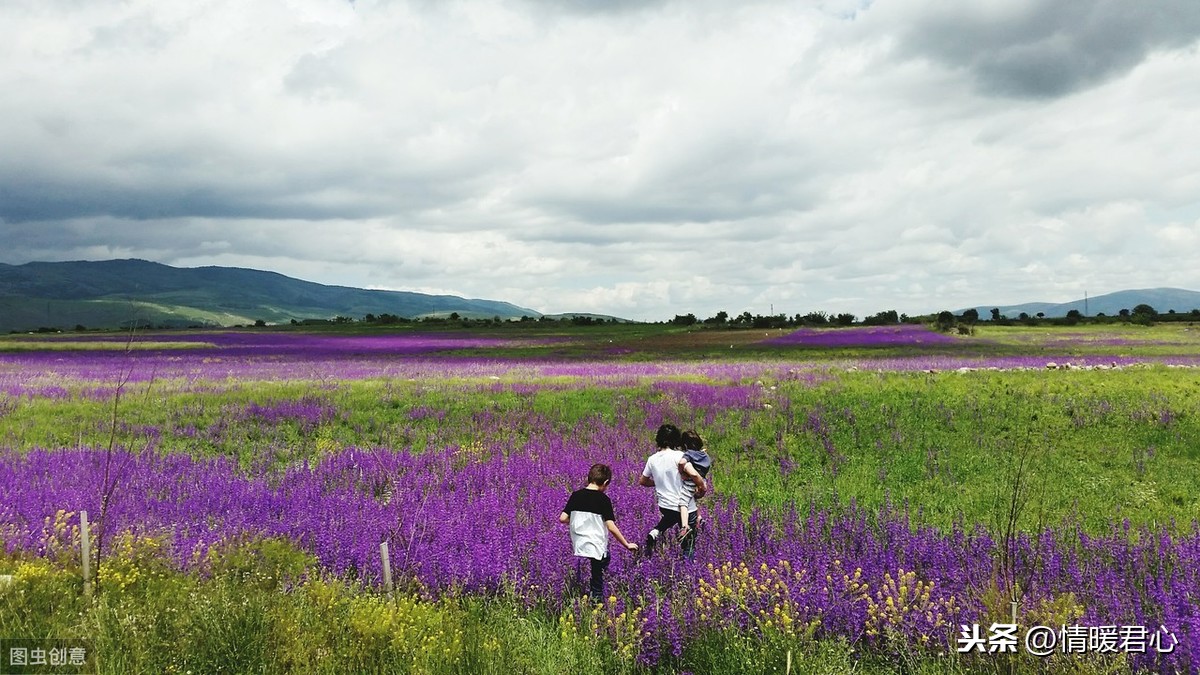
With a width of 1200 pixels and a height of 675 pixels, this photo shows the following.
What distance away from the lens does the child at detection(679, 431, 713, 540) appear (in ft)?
22.0

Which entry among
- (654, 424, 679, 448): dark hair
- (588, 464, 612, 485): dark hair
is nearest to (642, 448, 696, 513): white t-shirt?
(654, 424, 679, 448): dark hair

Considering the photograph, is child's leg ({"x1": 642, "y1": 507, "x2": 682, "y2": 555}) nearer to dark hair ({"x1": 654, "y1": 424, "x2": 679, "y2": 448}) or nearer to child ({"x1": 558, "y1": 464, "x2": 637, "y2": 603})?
dark hair ({"x1": 654, "y1": 424, "x2": 679, "y2": 448})

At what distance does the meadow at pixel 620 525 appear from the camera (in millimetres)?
4539

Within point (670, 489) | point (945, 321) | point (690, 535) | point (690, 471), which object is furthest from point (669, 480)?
point (945, 321)

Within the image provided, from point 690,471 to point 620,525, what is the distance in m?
1.46

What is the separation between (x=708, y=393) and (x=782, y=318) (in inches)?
3252

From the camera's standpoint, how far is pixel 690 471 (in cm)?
667

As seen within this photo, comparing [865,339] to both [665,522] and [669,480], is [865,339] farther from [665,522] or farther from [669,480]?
[669,480]

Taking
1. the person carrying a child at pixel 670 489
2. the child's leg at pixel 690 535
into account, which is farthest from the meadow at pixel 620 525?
the person carrying a child at pixel 670 489

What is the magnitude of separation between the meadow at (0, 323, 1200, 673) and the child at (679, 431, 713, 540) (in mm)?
337

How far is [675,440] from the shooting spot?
7.20 m

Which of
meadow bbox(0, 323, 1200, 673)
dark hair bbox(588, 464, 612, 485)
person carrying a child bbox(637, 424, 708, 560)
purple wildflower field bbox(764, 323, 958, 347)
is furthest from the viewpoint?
purple wildflower field bbox(764, 323, 958, 347)

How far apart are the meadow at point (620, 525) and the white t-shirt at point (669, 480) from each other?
53cm

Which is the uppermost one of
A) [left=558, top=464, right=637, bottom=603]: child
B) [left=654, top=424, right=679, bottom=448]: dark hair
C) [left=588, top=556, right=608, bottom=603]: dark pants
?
[left=654, top=424, right=679, bottom=448]: dark hair
